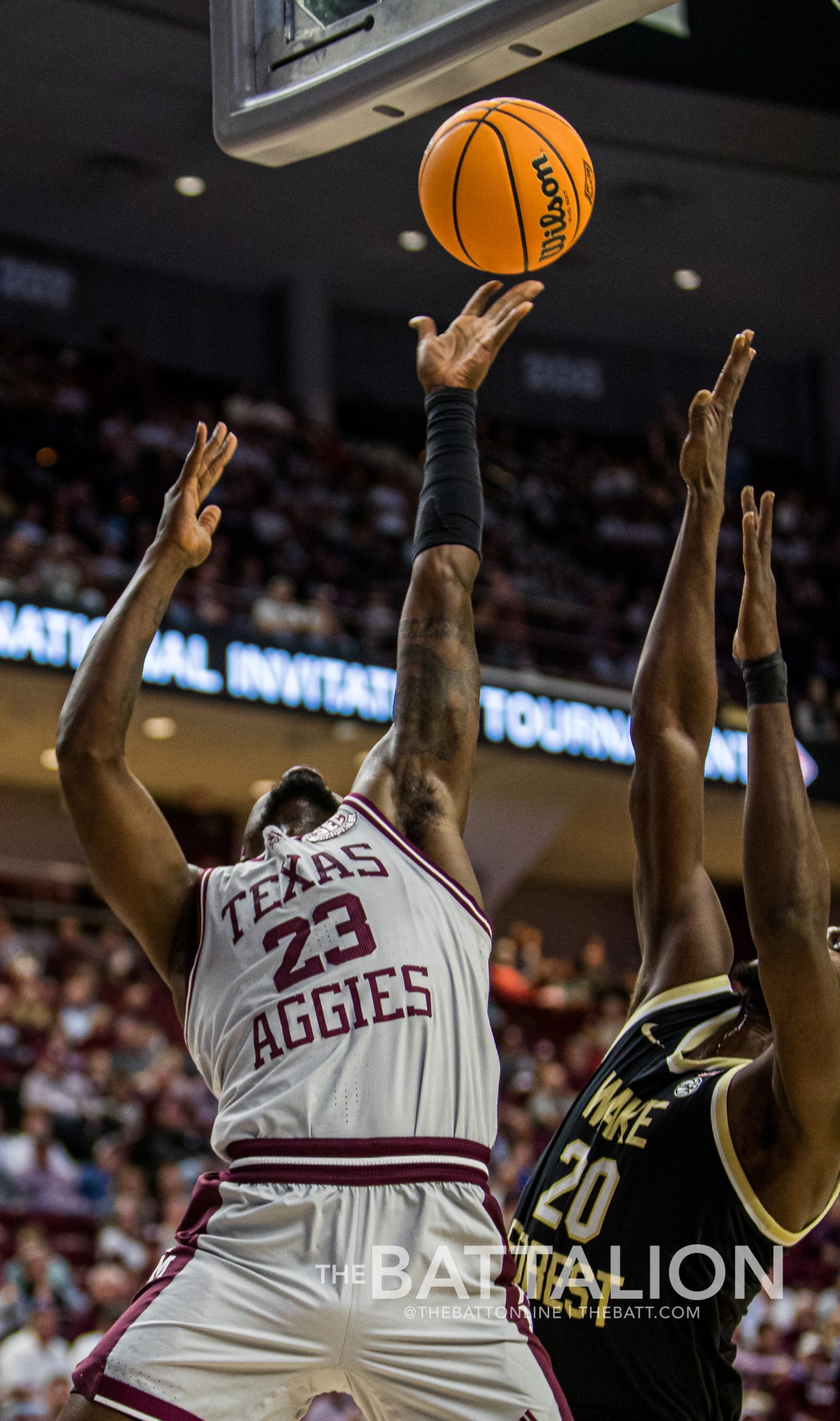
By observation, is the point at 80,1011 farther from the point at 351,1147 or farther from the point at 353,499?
the point at 351,1147

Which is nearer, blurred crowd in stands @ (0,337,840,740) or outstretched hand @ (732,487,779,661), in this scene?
outstretched hand @ (732,487,779,661)

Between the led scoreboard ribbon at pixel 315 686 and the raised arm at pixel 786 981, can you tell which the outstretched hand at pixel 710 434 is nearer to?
the raised arm at pixel 786 981

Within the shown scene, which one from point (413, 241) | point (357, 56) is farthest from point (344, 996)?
point (413, 241)

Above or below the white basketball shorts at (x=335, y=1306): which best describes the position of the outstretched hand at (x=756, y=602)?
above

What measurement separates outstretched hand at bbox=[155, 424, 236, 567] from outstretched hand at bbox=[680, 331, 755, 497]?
3.43 ft

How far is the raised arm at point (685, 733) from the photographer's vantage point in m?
3.65

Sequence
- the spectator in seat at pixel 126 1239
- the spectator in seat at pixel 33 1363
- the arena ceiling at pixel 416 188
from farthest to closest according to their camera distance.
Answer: the arena ceiling at pixel 416 188
the spectator in seat at pixel 126 1239
the spectator in seat at pixel 33 1363

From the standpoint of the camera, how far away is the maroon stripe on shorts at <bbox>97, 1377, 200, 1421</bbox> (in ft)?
8.48

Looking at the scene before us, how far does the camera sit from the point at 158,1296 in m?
2.70

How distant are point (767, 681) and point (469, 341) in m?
0.95

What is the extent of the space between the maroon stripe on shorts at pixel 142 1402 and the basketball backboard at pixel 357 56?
235 cm

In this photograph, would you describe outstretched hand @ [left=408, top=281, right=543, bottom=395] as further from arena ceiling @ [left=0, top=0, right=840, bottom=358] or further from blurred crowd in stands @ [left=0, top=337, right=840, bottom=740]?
arena ceiling @ [left=0, top=0, right=840, bottom=358]

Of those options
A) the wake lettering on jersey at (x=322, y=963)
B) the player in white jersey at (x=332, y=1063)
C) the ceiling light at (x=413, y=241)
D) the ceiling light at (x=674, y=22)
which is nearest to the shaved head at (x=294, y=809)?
the player in white jersey at (x=332, y=1063)

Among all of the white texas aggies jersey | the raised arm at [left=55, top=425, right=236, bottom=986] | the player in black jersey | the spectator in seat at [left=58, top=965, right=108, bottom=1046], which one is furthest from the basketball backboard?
the spectator in seat at [left=58, top=965, right=108, bottom=1046]
